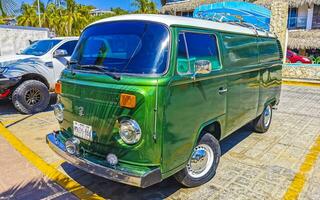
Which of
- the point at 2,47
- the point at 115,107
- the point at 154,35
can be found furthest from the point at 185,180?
the point at 2,47

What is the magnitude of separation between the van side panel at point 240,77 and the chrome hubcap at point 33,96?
218 inches

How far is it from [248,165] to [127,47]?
276cm

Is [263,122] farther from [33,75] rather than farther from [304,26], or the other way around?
[304,26]

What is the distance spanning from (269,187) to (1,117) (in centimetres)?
670

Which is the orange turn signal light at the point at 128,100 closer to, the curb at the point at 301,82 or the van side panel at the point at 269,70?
the van side panel at the point at 269,70

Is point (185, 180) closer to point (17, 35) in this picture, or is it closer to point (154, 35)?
point (154, 35)

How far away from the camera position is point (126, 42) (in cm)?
335

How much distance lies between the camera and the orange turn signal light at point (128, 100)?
9.26 feet

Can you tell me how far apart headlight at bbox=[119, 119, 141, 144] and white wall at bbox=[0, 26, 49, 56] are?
13.4 metres

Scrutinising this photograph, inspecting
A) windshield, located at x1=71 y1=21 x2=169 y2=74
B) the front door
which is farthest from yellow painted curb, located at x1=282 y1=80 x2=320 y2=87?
windshield, located at x1=71 y1=21 x2=169 y2=74

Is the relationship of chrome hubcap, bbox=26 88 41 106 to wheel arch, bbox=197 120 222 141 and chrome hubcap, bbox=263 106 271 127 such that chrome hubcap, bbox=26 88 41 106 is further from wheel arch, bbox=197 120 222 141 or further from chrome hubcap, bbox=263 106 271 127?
chrome hubcap, bbox=263 106 271 127

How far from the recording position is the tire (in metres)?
5.92

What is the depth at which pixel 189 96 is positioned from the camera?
327 centimetres

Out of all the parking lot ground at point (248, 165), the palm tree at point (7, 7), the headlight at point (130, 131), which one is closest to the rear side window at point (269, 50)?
the parking lot ground at point (248, 165)
